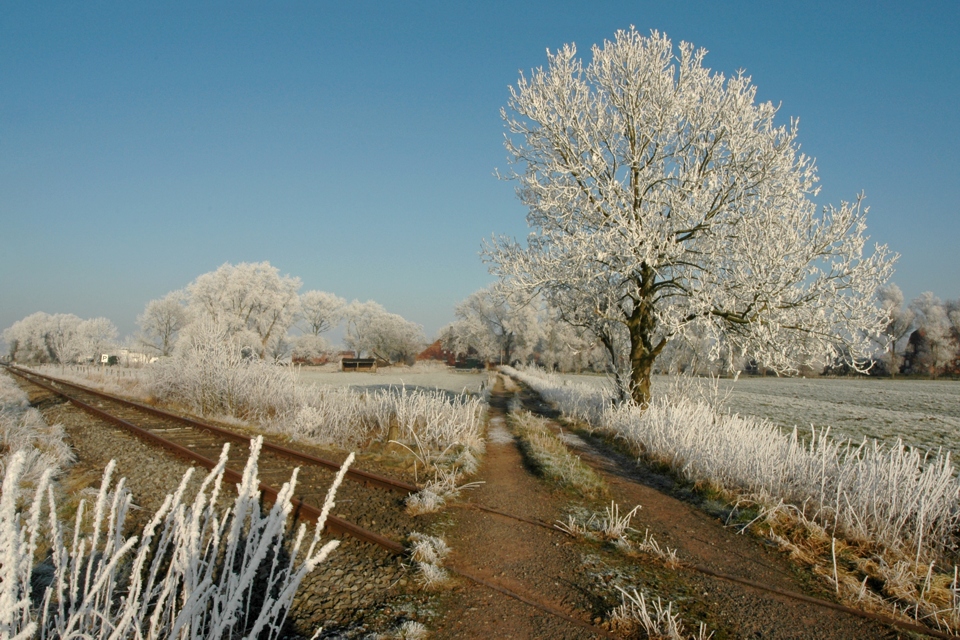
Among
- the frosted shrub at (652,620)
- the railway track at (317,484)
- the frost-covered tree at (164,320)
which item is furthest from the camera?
the frost-covered tree at (164,320)

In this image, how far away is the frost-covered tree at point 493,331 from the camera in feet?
259

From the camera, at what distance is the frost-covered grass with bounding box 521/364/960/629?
5.03 m

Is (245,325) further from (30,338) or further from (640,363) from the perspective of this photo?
(30,338)

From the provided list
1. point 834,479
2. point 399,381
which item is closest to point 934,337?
point 399,381

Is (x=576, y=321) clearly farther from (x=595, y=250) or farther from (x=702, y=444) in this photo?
(x=702, y=444)

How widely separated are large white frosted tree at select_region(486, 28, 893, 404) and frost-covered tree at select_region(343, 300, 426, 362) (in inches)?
2705

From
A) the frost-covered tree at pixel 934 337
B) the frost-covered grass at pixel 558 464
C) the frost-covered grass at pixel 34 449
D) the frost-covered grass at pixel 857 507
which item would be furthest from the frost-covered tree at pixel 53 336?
the frost-covered tree at pixel 934 337

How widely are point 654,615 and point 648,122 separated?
11.8 m

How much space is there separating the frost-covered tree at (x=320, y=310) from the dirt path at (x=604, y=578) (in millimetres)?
81198

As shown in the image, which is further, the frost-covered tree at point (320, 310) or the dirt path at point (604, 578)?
the frost-covered tree at point (320, 310)

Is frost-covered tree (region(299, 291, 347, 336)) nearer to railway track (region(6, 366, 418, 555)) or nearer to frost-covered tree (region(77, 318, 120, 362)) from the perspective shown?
frost-covered tree (region(77, 318, 120, 362))

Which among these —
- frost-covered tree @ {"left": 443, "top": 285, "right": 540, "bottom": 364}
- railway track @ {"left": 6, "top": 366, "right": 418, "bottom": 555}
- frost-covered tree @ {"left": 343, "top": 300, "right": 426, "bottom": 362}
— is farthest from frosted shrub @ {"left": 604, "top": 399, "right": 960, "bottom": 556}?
frost-covered tree @ {"left": 343, "top": 300, "right": 426, "bottom": 362}

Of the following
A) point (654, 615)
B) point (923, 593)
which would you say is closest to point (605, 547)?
point (654, 615)

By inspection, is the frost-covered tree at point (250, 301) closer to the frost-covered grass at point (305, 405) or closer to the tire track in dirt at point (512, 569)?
the frost-covered grass at point (305, 405)
